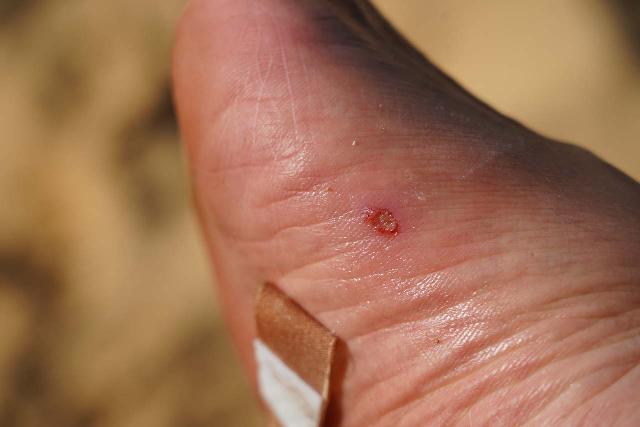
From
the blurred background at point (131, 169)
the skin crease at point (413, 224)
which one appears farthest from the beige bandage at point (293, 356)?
the blurred background at point (131, 169)

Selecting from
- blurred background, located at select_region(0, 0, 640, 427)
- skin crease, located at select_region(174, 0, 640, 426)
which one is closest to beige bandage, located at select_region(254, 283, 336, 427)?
skin crease, located at select_region(174, 0, 640, 426)

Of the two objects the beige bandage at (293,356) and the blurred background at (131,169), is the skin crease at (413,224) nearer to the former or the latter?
the beige bandage at (293,356)

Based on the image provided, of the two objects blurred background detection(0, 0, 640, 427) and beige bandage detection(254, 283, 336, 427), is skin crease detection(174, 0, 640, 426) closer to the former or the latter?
beige bandage detection(254, 283, 336, 427)

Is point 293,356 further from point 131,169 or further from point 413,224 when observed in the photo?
point 131,169

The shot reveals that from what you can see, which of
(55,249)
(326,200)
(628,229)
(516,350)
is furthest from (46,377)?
(628,229)

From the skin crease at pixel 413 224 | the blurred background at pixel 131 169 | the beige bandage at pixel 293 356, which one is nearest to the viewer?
the skin crease at pixel 413 224

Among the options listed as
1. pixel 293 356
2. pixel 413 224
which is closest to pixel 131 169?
pixel 293 356

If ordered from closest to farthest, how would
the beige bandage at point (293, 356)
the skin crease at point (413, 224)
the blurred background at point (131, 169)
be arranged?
1. the skin crease at point (413, 224)
2. the beige bandage at point (293, 356)
3. the blurred background at point (131, 169)

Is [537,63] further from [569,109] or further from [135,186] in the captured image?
[135,186]
